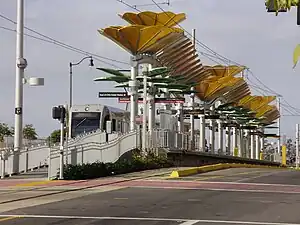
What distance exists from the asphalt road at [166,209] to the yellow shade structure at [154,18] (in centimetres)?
3123

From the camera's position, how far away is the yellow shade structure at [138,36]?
4691 cm

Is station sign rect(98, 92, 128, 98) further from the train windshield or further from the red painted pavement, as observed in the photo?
the red painted pavement

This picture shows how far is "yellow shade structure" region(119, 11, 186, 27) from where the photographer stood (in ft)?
170

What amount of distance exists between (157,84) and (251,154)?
58428mm

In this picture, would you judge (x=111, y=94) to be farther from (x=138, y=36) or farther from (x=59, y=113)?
(x=59, y=113)

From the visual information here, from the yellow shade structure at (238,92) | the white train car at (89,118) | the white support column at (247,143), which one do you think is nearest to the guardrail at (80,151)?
the white train car at (89,118)

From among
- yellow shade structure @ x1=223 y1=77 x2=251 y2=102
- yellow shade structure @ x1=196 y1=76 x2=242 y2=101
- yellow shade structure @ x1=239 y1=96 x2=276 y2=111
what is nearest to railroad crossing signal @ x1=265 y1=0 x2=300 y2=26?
yellow shade structure @ x1=196 y1=76 x2=242 y2=101

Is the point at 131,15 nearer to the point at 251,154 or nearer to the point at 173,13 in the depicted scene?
the point at 173,13

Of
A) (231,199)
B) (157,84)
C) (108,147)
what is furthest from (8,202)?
(157,84)

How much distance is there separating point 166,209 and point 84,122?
29285 millimetres

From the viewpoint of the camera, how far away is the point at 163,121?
54906 mm

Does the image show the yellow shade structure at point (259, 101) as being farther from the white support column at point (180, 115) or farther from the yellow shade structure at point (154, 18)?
the yellow shade structure at point (154, 18)

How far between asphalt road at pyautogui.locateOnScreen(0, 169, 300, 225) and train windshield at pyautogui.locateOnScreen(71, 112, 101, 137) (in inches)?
882

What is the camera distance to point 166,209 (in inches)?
643
